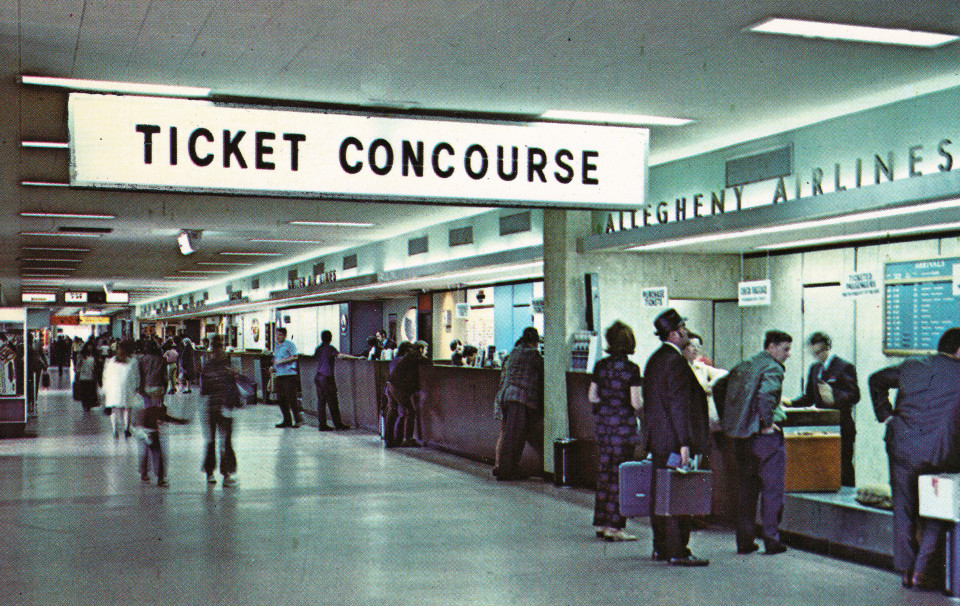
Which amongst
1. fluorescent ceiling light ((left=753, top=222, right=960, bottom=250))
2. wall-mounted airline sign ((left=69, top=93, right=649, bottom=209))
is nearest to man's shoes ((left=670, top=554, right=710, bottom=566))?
wall-mounted airline sign ((left=69, top=93, right=649, bottom=209))

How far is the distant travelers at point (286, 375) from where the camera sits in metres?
17.5

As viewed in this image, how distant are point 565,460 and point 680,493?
3.81m

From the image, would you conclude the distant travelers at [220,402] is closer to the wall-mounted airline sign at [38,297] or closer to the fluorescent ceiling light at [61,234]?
the fluorescent ceiling light at [61,234]

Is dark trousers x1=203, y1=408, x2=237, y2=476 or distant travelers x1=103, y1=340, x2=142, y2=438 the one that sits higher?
distant travelers x1=103, y1=340, x2=142, y2=438

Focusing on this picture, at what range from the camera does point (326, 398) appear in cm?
1775

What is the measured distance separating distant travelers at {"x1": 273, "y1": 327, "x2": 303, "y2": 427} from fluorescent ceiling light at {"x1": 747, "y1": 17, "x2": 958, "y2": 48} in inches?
498

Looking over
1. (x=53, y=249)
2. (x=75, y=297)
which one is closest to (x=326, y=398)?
(x=53, y=249)

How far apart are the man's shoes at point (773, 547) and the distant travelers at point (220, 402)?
19.4 feet

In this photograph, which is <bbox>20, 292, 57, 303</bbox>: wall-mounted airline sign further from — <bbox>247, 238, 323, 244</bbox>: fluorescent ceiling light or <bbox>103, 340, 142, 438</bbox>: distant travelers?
<bbox>103, 340, 142, 438</bbox>: distant travelers

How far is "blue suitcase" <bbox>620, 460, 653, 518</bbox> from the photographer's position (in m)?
7.09

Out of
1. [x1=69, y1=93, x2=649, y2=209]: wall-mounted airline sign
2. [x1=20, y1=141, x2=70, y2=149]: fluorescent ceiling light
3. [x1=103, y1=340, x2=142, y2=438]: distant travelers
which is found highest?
[x1=20, y1=141, x2=70, y2=149]: fluorescent ceiling light

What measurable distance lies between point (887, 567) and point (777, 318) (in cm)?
467

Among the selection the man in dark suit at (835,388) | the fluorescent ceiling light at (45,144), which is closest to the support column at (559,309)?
the man in dark suit at (835,388)

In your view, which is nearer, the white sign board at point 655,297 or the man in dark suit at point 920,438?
the man in dark suit at point 920,438
